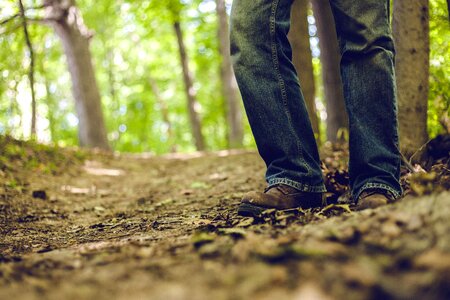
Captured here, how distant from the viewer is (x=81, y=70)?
8445 mm

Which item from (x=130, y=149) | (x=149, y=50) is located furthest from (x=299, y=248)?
(x=149, y=50)

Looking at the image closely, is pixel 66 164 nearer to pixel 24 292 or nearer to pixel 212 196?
pixel 212 196

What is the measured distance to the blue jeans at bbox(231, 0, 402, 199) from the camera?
192 cm

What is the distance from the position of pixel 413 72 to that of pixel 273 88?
1337 mm

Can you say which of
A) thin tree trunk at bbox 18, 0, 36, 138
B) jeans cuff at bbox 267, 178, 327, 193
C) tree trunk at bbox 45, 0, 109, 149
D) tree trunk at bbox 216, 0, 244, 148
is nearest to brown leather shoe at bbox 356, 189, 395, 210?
jeans cuff at bbox 267, 178, 327, 193

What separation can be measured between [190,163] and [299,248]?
5426mm

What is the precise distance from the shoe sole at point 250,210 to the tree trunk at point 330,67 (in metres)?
2.67

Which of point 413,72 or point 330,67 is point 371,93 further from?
point 330,67

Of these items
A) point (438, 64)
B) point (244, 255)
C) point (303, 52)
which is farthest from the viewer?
point (303, 52)

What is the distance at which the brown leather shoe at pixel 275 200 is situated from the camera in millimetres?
1935

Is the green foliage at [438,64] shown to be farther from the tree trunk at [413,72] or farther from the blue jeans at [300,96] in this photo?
the blue jeans at [300,96]

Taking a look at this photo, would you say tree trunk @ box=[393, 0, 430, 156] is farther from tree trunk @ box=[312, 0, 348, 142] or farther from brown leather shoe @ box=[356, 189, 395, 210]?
tree trunk @ box=[312, 0, 348, 142]

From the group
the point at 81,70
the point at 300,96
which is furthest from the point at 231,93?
the point at 300,96

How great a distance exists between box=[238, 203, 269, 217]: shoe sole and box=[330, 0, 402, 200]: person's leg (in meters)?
0.46
